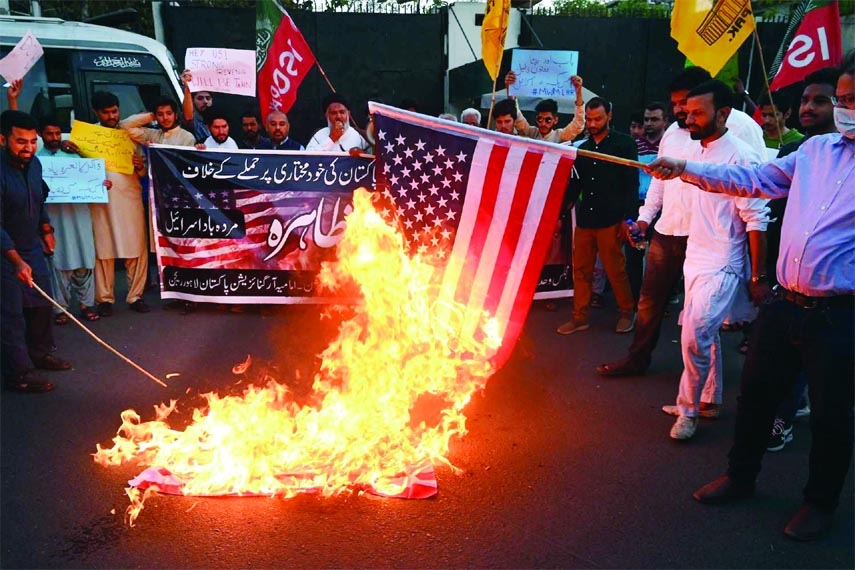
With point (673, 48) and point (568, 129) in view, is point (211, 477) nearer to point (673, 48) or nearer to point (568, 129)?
point (568, 129)

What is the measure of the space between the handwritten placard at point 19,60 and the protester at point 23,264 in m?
0.79

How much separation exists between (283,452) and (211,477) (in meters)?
0.39

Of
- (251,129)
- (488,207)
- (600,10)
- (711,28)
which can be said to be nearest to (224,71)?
(251,129)

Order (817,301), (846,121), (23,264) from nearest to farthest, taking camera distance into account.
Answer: (846,121)
(817,301)
(23,264)

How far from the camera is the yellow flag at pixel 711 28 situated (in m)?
5.85

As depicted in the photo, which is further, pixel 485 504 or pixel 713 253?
pixel 713 253

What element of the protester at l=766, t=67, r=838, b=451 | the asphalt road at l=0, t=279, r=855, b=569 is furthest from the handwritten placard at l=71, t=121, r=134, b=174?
the protester at l=766, t=67, r=838, b=451

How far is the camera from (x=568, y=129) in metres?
7.28

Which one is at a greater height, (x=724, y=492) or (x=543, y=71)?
(x=543, y=71)

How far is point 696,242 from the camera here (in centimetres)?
406

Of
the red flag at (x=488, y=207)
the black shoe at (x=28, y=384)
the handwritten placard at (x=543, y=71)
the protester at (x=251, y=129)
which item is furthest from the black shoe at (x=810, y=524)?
the handwritten placard at (x=543, y=71)

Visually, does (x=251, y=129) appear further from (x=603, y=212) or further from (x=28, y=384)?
(x=603, y=212)

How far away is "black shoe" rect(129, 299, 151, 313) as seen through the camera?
269 inches

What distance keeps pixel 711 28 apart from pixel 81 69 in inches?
290
